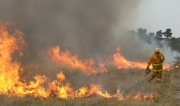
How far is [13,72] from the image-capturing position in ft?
43.1

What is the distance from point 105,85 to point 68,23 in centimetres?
550

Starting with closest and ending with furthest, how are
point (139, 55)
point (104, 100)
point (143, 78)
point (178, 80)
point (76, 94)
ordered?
point (104, 100) < point (76, 94) < point (178, 80) < point (143, 78) < point (139, 55)

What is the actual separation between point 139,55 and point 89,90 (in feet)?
41.7

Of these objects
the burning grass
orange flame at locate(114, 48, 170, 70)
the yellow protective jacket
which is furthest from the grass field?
orange flame at locate(114, 48, 170, 70)

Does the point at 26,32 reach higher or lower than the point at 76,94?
higher

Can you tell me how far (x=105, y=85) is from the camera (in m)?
14.5

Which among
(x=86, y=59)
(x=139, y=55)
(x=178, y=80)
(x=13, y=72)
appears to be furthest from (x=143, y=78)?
(x=139, y=55)

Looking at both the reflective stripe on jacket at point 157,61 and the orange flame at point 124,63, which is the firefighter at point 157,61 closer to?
the reflective stripe on jacket at point 157,61

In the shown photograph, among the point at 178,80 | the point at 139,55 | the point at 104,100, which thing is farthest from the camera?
the point at 139,55

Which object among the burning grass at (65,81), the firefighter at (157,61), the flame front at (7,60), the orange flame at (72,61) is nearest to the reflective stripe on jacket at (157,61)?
the firefighter at (157,61)

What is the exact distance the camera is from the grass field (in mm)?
10180

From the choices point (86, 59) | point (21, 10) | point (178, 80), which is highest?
point (21, 10)

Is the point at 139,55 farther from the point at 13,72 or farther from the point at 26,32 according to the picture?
the point at 13,72

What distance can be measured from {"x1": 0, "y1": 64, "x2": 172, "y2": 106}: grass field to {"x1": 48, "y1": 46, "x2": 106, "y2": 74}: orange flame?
0.85 meters
